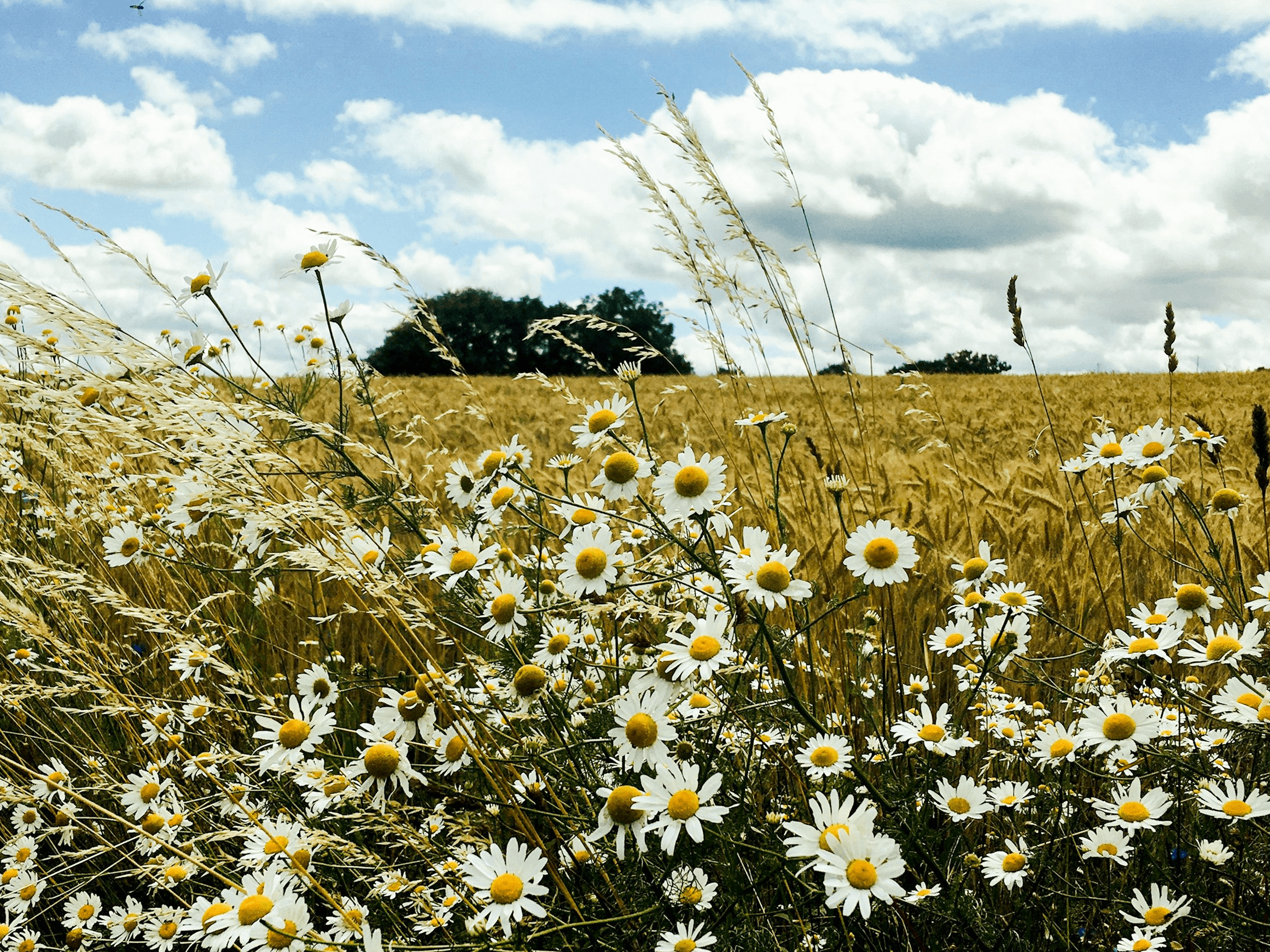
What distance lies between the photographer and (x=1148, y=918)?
1452 mm

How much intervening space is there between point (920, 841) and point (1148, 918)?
0.43 metres

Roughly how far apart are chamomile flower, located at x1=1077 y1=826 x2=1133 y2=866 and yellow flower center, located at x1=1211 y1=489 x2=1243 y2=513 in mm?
981

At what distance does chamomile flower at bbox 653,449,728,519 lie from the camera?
4.84ft

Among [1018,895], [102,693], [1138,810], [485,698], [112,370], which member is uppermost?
[112,370]

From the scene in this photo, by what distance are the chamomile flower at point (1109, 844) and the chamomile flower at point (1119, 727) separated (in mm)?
163

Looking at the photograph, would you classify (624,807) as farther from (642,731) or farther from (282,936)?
(282,936)

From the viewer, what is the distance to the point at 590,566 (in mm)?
1581

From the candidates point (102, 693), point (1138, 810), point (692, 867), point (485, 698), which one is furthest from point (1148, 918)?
point (102, 693)

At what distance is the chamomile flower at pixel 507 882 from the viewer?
4.20 ft

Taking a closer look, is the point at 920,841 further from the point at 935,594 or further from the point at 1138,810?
the point at 935,594

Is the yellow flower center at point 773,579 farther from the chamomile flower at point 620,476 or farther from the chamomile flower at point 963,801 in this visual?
the chamomile flower at point 963,801

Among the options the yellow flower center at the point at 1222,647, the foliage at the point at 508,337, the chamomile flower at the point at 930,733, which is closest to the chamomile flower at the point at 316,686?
the chamomile flower at the point at 930,733

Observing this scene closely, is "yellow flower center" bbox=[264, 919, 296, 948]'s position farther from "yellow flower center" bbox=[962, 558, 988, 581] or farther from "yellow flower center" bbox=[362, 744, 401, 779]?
"yellow flower center" bbox=[962, 558, 988, 581]

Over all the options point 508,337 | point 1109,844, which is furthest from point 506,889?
point 508,337
